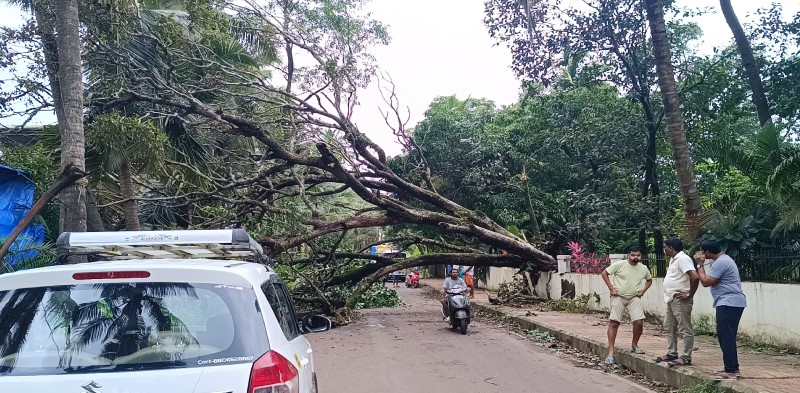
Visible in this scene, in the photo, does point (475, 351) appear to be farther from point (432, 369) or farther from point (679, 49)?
point (679, 49)

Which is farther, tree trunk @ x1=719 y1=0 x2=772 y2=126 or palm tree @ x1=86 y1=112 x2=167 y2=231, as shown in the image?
tree trunk @ x1=719 y1=0 x2=772 y2=126

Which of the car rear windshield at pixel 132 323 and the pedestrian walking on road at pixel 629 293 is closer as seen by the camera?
the car rear windshield at pixel 132 323

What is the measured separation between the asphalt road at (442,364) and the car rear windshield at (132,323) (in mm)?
4982

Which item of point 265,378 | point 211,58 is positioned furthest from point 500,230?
point 265,378

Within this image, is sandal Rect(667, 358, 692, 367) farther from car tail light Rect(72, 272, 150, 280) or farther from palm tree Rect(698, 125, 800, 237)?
car tail light Rect(72, 272, 150, 280)

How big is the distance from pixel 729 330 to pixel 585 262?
979 centimetres

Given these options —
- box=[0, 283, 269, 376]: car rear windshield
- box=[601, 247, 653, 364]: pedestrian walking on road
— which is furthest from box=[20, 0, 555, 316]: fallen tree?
box=[0, 283, 269, 376]: car rear windshield

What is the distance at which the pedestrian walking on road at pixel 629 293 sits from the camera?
30.7 feet

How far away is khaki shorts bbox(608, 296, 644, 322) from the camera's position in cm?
931

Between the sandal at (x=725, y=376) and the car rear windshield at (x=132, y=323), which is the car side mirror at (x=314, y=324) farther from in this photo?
the sandal at (x=725, y=376)

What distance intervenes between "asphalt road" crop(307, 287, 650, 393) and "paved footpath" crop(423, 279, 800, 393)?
2.90 ft

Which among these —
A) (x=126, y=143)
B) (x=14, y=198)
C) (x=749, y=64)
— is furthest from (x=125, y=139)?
(x=749, y=64)

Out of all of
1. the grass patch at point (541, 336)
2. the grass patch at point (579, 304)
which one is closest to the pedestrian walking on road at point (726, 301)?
the grass patch at point (541, 336)

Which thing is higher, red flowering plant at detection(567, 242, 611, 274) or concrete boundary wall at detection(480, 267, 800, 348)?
red flowering plant at detection(567, 242, 611, 274)
